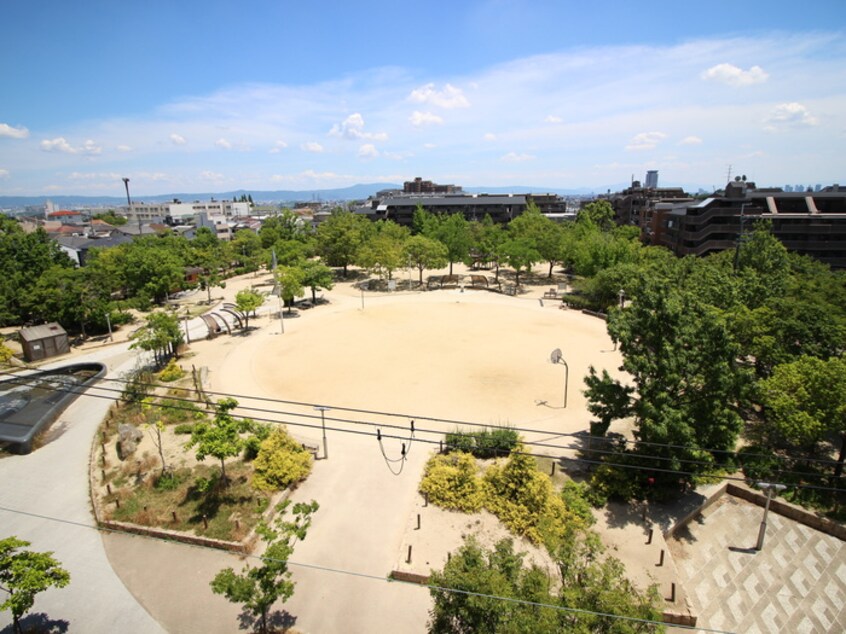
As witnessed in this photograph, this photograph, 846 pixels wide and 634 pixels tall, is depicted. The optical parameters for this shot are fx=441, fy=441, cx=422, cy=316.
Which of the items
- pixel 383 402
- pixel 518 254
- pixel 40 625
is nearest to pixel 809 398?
pixel 383 402

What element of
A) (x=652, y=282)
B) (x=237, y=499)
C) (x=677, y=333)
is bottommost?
(x=237, y=499)

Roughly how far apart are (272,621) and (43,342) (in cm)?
3257

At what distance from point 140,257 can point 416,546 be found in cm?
4413

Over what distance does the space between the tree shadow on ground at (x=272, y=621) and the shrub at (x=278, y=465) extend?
204 inches

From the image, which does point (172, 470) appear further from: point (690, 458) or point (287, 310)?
point (287, 310)

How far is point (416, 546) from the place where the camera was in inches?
575

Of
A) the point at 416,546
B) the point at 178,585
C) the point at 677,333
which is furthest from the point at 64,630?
the point at 677,333

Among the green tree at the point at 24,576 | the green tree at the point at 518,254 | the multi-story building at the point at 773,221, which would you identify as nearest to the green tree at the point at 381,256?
the green tree at the point at 518,254

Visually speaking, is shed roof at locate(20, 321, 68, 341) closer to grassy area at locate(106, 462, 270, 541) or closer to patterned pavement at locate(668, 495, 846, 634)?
grassy area at locate(106, 462, 270, 541)

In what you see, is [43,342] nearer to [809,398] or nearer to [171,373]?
[171,373]

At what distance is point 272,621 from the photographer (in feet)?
39.8

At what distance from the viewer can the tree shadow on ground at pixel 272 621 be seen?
11938 mm

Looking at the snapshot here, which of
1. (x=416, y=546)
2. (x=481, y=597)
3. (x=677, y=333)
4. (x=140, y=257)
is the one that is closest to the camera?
(x=481, y=597)

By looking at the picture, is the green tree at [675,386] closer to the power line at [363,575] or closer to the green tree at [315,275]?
the power line at [363,575]
